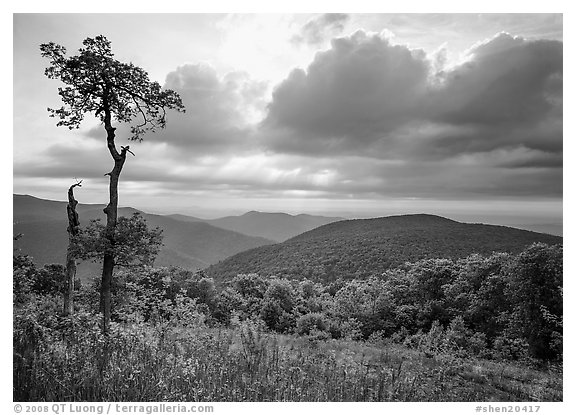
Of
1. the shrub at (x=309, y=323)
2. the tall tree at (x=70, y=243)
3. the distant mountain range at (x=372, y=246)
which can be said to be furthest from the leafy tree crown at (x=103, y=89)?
the shrub at (x=309, y=323)

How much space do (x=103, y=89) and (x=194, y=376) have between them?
171 inches

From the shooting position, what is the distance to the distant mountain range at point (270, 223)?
9.05m

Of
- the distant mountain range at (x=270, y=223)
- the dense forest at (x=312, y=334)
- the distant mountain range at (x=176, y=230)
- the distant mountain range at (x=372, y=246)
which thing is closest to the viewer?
the dense forest at (x=312, y=334)

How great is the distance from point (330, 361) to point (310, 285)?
21.0 feet

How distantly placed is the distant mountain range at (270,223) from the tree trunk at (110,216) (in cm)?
242

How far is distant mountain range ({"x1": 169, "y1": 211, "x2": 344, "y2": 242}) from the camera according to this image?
905 cm

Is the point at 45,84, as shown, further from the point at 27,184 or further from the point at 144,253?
the point at 144,253

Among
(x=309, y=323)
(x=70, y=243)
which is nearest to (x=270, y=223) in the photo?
(x=309, y=323)

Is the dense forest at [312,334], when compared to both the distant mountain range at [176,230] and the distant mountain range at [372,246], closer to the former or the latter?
the distant mountain range at [372,246]

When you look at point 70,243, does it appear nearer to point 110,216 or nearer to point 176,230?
point 110,216

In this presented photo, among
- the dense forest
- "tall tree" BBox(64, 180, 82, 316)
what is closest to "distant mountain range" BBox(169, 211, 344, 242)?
the dense forest

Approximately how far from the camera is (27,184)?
20.3ft

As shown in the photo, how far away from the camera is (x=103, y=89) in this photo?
585cm
